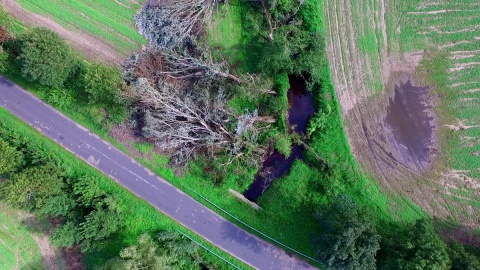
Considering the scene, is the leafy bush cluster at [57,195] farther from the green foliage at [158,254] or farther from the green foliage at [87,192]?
the green foliage at [158,254]

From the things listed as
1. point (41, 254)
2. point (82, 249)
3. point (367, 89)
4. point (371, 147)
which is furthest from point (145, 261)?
point (367, 89)

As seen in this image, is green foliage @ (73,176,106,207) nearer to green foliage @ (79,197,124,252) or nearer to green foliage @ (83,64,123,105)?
green foliage @ (79,197,124,252)

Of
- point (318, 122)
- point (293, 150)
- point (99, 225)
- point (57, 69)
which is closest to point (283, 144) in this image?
point (293, 150)

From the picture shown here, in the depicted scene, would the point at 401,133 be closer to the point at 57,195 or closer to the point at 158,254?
the point at 158,254

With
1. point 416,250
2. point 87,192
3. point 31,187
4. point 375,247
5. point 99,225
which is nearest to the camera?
point 375,247

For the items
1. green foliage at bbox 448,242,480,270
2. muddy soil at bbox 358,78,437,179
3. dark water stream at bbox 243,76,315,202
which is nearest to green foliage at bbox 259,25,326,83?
dark water stream at bbox 243,76,315,202

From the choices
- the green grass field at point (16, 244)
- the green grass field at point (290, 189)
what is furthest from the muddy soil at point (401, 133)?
the green grass field at point (16, 244)

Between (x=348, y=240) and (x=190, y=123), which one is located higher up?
(x=348, y=240)
